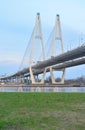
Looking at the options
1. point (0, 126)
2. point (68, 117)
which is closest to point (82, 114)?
point (68, 117)

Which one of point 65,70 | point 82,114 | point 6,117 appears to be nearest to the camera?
point 6,117

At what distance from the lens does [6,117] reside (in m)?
8.39

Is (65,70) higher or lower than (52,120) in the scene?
higher

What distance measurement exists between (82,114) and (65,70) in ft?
217

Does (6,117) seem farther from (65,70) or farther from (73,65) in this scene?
(65,70)

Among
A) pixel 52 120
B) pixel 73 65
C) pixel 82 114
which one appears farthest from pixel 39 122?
pixel 73 65

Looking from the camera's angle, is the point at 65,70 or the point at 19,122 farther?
the point at 65,70

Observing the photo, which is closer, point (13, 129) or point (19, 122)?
point (13, 129)

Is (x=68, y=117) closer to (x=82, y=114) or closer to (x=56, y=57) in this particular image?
(x=82, y=114)

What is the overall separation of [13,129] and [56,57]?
53.2 m

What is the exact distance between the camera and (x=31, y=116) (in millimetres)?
8609

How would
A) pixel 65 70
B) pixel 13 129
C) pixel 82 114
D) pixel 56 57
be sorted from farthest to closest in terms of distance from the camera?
pixel 65 70 → pixel 56 57 → pixel 82 114 → pixel 13 129

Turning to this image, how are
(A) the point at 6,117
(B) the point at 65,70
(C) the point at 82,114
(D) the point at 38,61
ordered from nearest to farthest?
(A) the point at 6,117 → (C) the point at 82,114 → (D) the point at 38,61 → (B) the point at 65,70

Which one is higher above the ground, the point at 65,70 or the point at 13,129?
the point at 65,70
